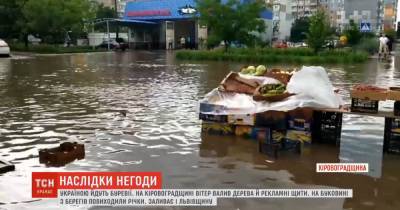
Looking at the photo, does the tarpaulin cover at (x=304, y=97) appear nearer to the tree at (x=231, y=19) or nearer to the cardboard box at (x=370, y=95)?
the cardboard box at (x=370, y=95)

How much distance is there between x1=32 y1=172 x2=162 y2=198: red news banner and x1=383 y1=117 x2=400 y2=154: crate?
3.31m

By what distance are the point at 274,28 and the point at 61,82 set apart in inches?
2091

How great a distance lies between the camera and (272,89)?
752 cm

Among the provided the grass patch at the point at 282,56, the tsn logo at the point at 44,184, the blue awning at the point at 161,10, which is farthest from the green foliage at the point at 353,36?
the tsn logo at the point at 44,184

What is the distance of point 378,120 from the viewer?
358 inches

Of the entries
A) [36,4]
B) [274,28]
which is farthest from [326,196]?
[274,28]

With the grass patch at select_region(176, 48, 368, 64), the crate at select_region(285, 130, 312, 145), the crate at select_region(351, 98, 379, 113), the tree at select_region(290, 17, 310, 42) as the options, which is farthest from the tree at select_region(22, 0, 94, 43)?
the tree at select_region(290, 17, 310, 42)

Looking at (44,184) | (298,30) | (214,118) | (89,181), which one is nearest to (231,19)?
(214,118)

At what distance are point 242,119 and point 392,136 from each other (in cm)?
224

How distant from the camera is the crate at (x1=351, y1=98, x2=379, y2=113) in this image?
21.9 feet

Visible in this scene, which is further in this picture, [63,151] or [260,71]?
[260,71]

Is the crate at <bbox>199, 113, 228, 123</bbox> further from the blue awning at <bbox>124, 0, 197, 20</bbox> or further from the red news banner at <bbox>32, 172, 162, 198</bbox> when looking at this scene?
the blue awning at <bbox>124, 0, 197, 20</bbox>

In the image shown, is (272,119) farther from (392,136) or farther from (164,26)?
(164,26)

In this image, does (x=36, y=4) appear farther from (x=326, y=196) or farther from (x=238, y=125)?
(x=326, y=196)
